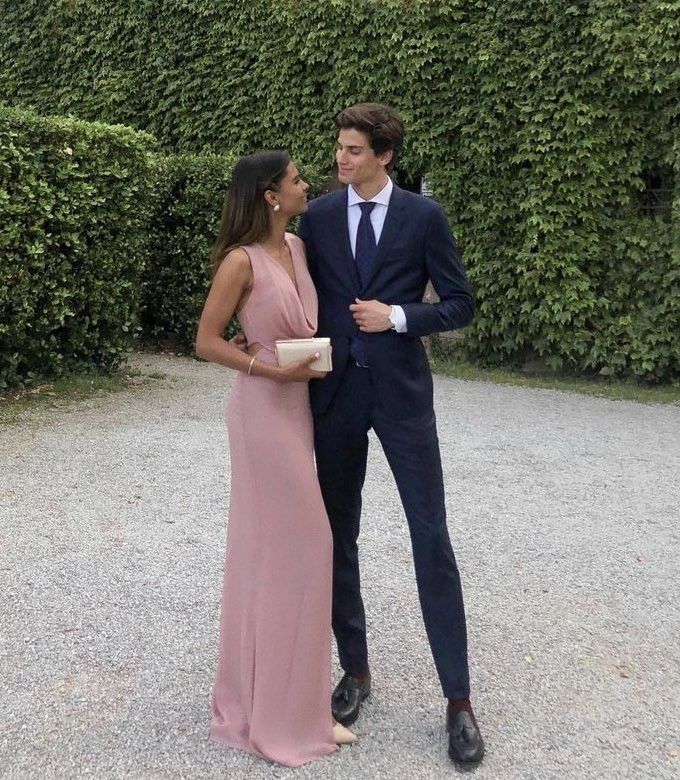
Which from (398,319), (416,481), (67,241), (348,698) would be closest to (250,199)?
(398,319)

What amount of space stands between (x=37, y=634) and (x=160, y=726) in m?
0.94

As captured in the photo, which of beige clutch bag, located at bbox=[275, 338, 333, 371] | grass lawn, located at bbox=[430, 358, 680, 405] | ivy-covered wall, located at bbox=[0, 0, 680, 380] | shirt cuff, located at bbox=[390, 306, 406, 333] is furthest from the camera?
ivy-covered wall, located at bbox=[0, 0, 680, 380]

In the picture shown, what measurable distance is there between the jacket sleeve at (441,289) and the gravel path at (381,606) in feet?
4.41

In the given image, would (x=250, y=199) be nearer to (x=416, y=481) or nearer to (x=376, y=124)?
(x=376, y=124)

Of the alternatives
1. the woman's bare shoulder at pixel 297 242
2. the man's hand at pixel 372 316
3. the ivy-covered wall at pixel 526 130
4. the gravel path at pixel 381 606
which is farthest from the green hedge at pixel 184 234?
the man's hand at pixel 372 316

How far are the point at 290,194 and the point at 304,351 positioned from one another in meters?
0.50

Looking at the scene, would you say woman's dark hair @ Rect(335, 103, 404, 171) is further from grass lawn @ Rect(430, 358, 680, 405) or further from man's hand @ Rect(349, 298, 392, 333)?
grass lawn @ Rect(430, 358, 680, 405)

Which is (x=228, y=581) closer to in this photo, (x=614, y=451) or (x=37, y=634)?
(x=37, y=634)

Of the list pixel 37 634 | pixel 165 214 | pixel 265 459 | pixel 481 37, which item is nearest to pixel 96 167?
pixel 165 214

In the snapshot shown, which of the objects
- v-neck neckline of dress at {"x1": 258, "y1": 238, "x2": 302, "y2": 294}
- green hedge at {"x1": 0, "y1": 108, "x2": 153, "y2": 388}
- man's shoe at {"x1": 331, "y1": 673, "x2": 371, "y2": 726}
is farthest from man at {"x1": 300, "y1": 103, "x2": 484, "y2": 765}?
green hedge at {"x1": 0, "y1": 108, "x2": 153, "y2": 388}

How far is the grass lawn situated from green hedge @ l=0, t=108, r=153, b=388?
385cm

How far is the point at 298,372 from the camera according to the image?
2889 mm

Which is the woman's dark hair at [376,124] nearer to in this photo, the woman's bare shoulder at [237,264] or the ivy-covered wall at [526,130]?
the woman's bare shoulder at [237,264]

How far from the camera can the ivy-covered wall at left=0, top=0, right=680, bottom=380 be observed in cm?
1013
